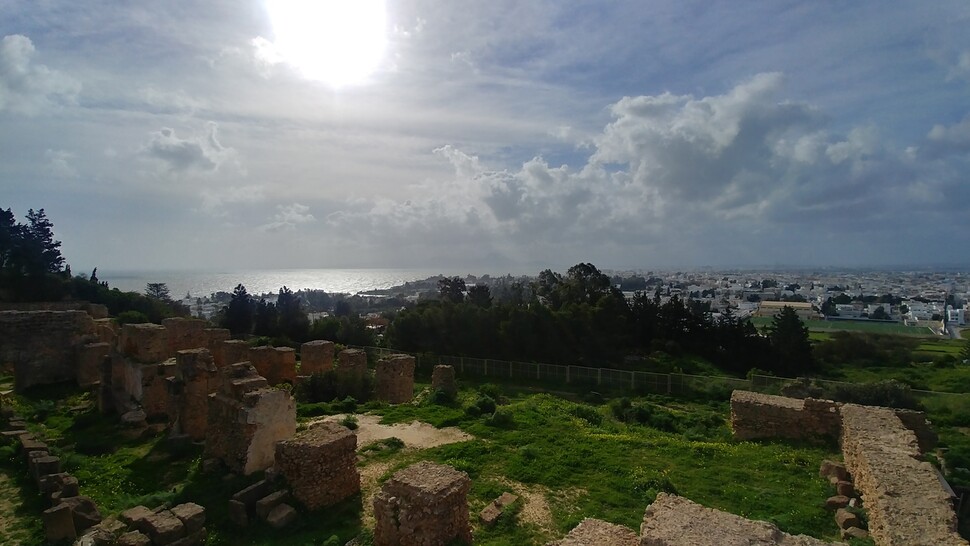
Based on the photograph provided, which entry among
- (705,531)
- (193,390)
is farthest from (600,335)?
(705,531)

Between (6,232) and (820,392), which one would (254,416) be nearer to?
(820,392)

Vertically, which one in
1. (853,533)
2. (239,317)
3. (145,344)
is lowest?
(853,533)

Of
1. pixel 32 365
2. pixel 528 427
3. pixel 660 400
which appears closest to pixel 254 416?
pixel 528 427

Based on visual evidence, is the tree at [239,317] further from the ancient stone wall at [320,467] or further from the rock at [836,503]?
the rock at [836,503]

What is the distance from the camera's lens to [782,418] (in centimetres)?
1373

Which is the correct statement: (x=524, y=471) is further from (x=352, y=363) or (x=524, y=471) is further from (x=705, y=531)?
(x=352, y=363)

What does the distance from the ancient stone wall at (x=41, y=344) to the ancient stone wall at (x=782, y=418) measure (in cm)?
2412

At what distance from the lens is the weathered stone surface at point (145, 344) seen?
17.2 m

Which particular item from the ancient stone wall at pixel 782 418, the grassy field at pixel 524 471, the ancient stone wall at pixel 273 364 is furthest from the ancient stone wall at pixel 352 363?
the ancient stone wall at pixel 782 418

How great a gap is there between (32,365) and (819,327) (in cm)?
7240

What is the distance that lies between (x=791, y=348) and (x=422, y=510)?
36.7 metres

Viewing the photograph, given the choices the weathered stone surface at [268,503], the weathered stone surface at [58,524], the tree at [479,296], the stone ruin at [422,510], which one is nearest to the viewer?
the stone ruin at [422,510]

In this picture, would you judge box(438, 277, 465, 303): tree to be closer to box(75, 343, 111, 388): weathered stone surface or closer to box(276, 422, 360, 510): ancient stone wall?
box(75, 343, 111, 388): weathered stone surface

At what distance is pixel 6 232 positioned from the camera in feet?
119
